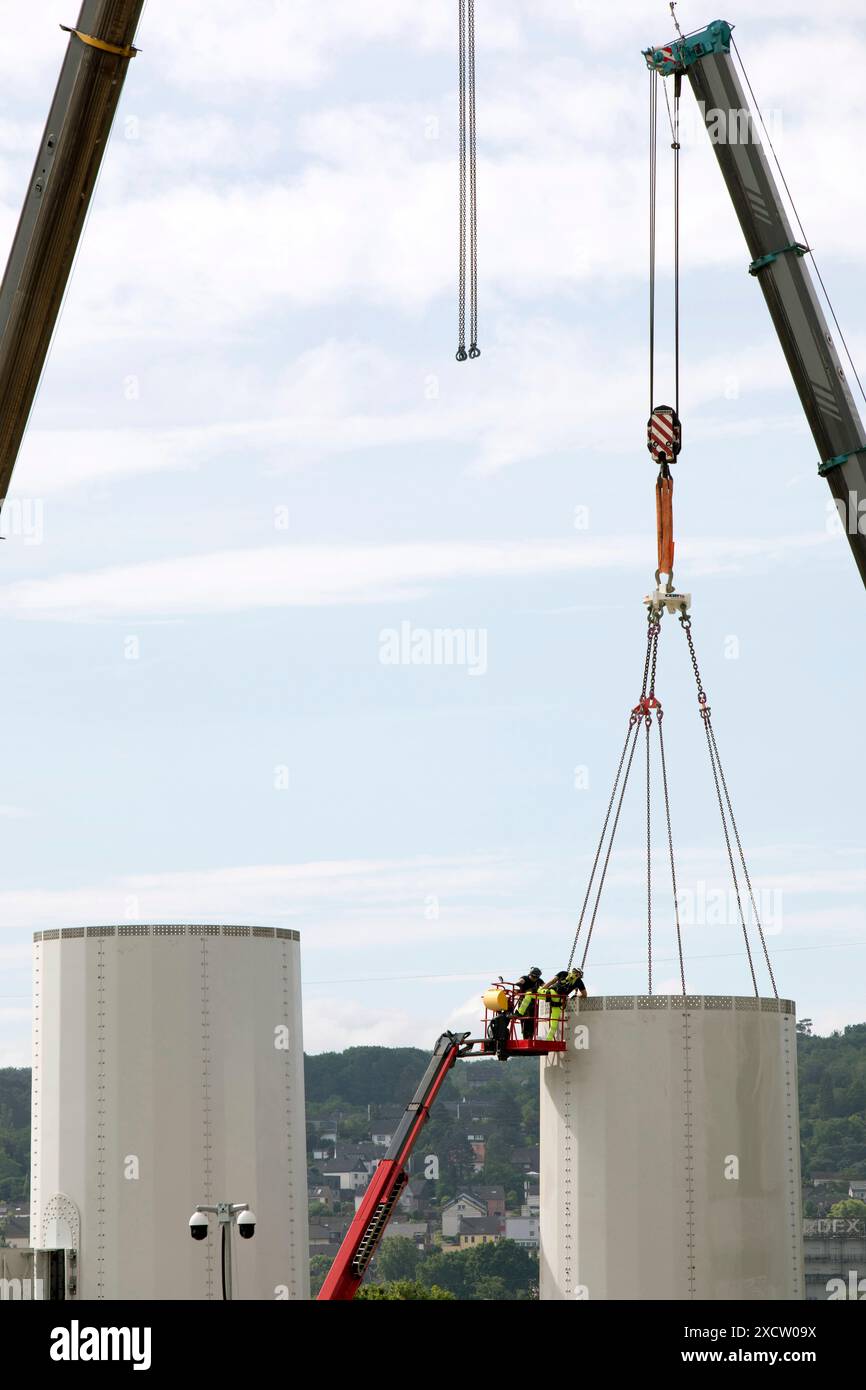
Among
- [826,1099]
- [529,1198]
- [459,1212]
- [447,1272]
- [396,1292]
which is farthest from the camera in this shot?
[529,1198]

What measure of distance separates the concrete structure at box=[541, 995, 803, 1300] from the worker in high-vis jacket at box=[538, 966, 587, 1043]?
0.28 metres

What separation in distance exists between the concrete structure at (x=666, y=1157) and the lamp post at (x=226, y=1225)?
5788mm

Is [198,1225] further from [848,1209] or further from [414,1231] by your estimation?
[414,1231]

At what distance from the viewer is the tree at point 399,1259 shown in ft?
485

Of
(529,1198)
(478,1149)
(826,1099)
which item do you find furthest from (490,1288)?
(478,1149)

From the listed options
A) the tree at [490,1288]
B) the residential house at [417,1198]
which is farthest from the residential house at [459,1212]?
the tree at [490,1288]

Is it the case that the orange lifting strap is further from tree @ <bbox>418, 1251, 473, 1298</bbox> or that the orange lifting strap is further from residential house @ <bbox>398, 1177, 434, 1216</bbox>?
residential house @ <bbox>398, 1177, 434, 1216</bbox>

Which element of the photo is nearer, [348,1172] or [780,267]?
[780,267]

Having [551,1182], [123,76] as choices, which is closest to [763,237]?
[123,76]

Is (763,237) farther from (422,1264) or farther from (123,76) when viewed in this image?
(422,1264)

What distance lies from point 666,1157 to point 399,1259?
11775 cm

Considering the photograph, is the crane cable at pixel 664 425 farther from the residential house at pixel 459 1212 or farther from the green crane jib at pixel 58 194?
the residential house at pixel 459 1212

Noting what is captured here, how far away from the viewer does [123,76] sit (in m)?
27.7

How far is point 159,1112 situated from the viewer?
37500 millimetres
